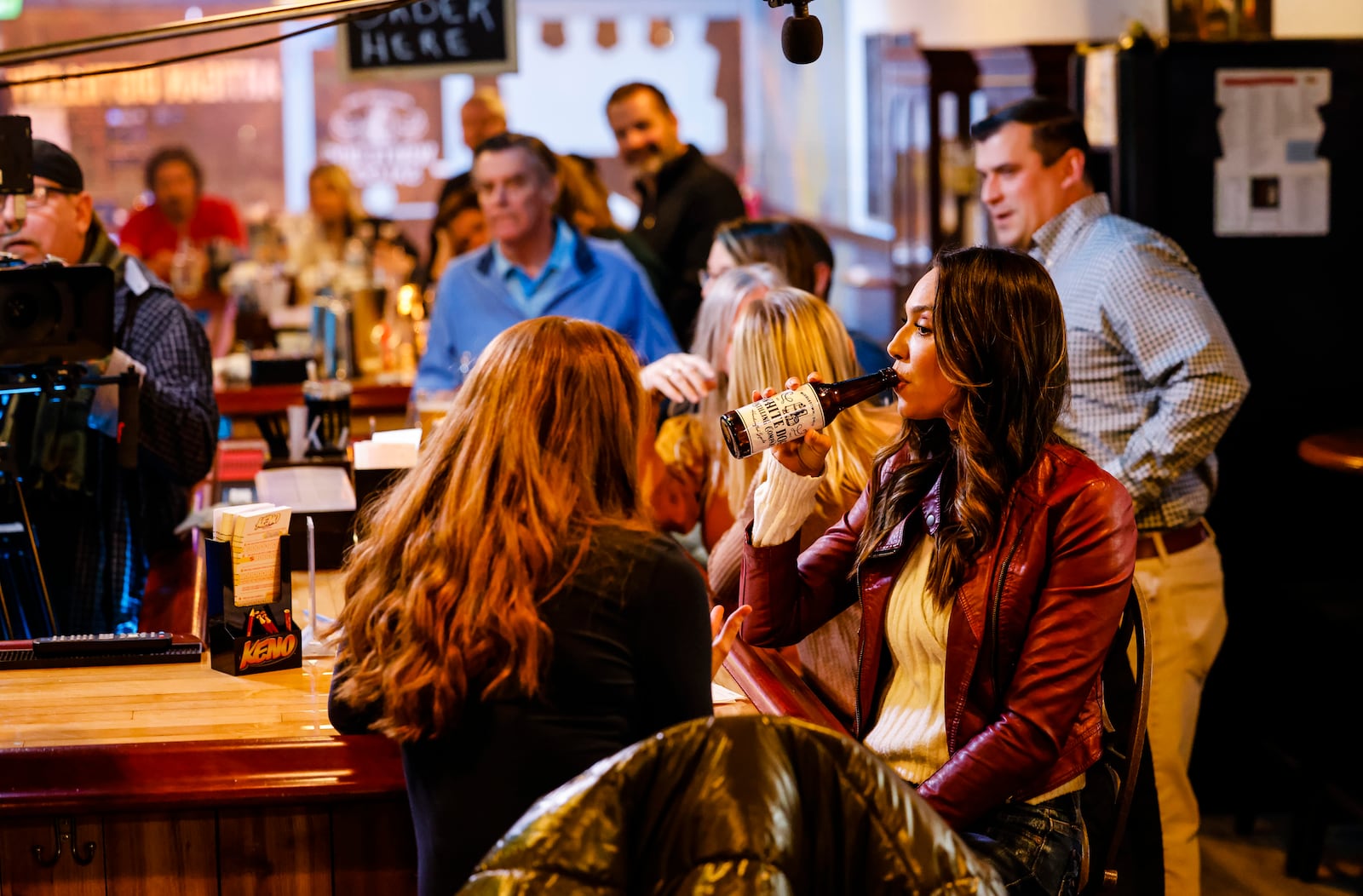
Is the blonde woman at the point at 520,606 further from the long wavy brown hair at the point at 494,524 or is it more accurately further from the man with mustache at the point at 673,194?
the man with mustache at the point at 673,194

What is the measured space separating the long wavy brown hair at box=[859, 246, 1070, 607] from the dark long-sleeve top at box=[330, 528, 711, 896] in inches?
16.3

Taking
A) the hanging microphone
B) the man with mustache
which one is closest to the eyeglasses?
the hanging microphone

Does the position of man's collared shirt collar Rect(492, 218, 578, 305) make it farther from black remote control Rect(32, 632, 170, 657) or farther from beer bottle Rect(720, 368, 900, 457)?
beer bottle Rect(720, 368, 900, 457)

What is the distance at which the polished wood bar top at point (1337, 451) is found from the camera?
316 cm

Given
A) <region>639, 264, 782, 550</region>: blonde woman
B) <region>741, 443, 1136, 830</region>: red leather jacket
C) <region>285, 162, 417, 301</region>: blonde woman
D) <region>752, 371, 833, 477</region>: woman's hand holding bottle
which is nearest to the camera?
<region>741, 443, 1136, 830</region>: red leather jacket

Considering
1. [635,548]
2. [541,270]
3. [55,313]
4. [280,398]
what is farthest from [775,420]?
[280,398]

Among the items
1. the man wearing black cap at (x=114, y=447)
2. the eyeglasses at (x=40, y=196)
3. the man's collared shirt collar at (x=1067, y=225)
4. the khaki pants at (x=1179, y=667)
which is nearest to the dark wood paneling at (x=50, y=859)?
the man wearing black cap at (x=114, y=447)

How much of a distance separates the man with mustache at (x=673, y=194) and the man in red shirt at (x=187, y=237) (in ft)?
6.56

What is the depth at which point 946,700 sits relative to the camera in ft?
6.20

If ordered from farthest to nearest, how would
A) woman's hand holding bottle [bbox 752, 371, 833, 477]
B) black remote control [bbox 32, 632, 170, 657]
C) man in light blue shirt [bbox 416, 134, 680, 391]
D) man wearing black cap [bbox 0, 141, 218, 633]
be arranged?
man in light blue shirt [bbox 416, 134, 680, 391] → man wearing black cap [bbox 0, 141, 218, 633] → black remote control [bbox 32, 632, 170, 657] → woman's hand holding bottle [bbox 752, 371, 833, 477]

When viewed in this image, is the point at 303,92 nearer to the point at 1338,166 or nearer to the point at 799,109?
the point at 799,109

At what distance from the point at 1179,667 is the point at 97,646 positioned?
2.26 m

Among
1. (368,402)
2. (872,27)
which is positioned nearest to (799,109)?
(872,27)

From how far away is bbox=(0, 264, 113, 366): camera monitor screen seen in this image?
7.72 feet
